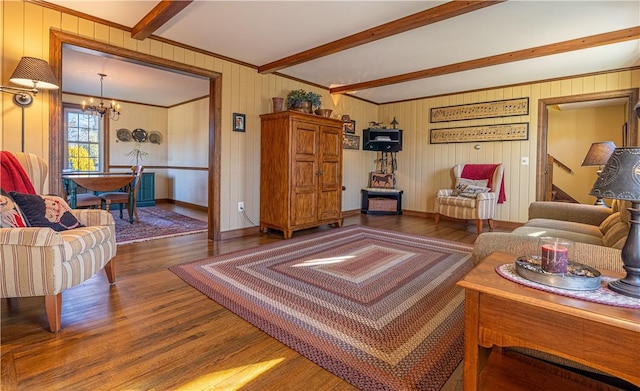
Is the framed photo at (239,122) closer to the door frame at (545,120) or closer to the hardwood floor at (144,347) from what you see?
the hardwood floor at (144,347)

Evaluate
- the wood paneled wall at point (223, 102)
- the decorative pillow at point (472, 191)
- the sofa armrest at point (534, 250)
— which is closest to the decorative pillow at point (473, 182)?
the decorative pillow at point (472, 191)

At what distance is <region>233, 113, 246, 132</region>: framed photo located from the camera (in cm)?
425

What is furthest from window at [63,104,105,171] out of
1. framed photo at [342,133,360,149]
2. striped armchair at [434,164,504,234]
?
striped armchair at [434,164,504,234]

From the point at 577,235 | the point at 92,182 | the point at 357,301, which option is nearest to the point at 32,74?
the point at 92,182

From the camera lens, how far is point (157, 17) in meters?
2.77

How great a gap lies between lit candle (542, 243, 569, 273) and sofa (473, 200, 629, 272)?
366 mm

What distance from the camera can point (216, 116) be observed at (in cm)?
404

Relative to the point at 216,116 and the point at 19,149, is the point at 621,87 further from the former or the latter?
the point at 19,149

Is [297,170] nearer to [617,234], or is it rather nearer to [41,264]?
[41,264]

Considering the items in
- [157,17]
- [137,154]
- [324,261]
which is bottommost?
[324,261]

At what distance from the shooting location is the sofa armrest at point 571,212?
291 cm

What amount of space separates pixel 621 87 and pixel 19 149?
692 centimetres

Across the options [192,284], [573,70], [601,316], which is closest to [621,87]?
[573,70]

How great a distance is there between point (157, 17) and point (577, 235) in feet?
12.5
